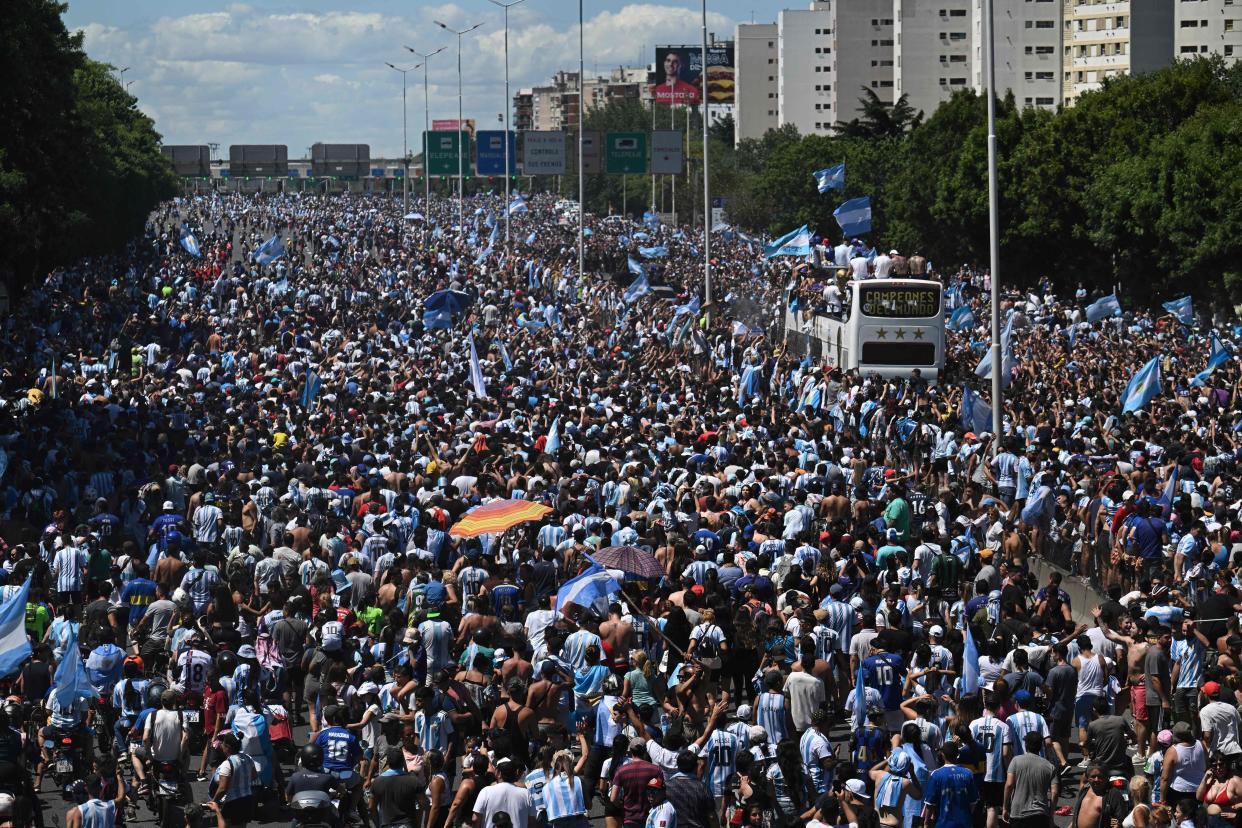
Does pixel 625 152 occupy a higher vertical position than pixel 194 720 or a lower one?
higher

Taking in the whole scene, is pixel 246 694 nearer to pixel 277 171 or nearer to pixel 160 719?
pixel 160 719

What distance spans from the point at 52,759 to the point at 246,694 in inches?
60.4

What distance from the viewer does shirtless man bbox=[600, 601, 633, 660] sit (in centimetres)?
1455

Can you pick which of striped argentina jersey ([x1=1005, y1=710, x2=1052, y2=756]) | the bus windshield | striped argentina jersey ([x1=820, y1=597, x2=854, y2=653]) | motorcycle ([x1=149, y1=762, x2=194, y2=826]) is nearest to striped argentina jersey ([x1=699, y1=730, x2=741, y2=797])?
striped argentina jersey ([x1=1005, y1=710, x2=1052, y2=756])

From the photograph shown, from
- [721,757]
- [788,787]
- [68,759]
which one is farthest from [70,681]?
[788,787]

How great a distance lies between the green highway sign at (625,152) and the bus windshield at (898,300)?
198ft

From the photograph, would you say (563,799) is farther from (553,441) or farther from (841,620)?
(553,441)

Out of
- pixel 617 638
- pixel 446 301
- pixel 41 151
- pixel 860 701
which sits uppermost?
pixel 41 151

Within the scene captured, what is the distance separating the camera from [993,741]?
39.9 feet

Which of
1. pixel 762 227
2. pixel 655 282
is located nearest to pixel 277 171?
pixel 762 227

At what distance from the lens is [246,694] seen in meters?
13.5

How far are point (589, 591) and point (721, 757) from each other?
295 cm

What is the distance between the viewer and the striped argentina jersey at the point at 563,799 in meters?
11.4

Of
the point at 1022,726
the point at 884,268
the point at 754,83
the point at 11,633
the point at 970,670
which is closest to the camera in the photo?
the point at 1022,726
